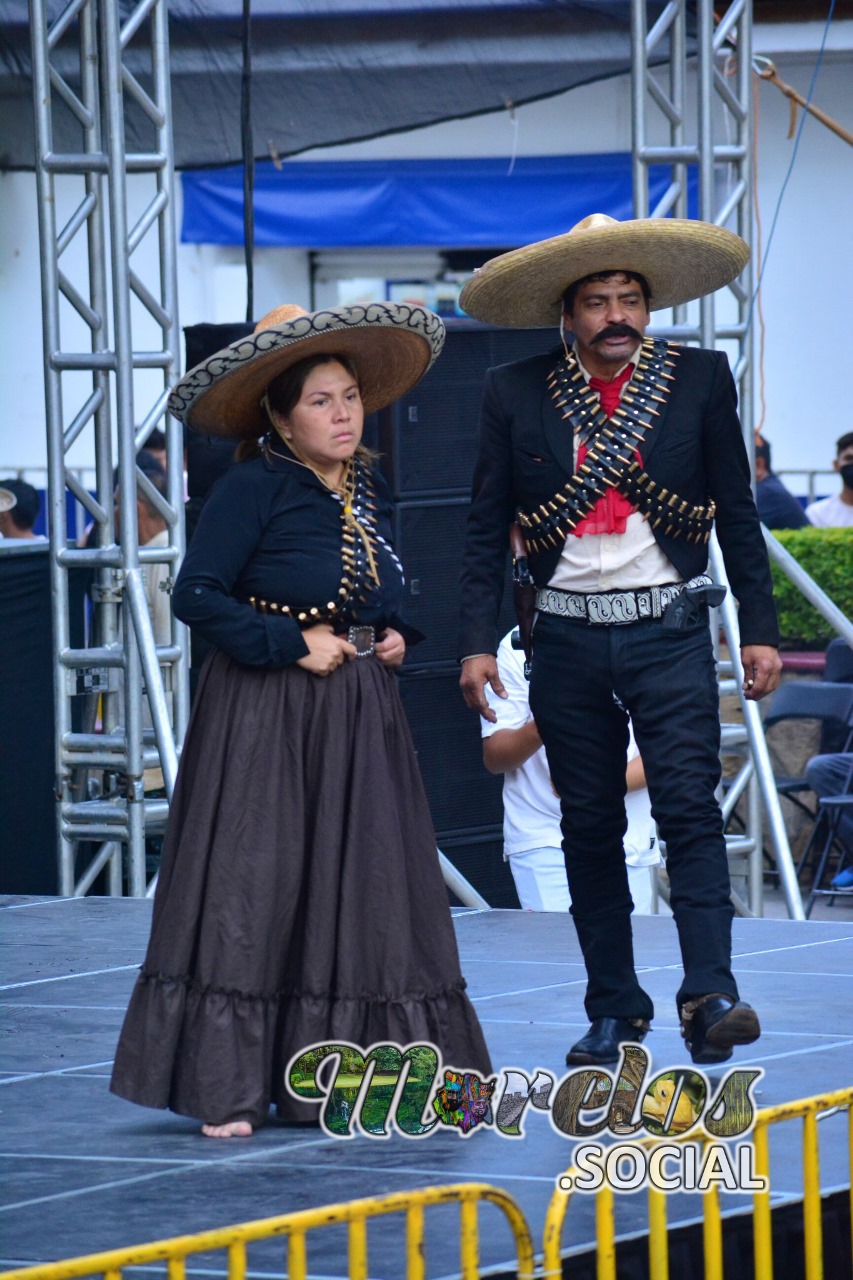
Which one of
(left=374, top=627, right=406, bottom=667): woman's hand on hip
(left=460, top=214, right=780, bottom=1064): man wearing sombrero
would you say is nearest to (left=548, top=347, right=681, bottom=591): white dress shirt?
(left=460, top=214, right=780, bottom=1064): man wearing sombrero

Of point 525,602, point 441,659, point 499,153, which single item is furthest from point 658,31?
point 499,153

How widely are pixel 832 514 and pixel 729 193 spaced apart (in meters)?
4.85

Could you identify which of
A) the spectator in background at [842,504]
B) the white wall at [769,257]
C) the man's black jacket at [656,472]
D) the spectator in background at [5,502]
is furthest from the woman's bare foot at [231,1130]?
the white wall at [769,257]

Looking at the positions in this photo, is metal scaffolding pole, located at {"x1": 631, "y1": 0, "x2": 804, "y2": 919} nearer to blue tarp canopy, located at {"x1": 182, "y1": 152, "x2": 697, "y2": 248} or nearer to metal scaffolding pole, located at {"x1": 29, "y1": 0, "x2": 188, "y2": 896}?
metal scaffolding pole, located at {"x1": 29, "y1": 0, "x2": 188, "y2": 896}

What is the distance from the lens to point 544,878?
5977 millimetres

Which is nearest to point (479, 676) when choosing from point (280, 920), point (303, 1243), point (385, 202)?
point (280, 920)

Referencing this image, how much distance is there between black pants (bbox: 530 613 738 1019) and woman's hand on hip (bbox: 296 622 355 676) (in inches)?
Result: 19.7

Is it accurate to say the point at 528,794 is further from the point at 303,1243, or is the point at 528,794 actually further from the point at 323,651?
the point at 303,1243

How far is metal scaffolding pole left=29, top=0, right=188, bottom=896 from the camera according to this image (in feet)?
22.0

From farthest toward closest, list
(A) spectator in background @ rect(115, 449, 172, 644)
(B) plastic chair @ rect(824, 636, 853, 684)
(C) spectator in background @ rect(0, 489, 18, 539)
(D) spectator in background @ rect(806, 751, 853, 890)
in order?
1. (C) spectator in background @ rect(0, 489, 18, 539)
2. (B) plastic chair @ rect(824, 636, 853, 684)
3. (D) spectator in background @ rect(806, 751, 853, 890)
4. (A) spectator in background @ rect(115, 449, 172, 644)

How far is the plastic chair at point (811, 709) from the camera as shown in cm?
909

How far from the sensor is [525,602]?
436cm

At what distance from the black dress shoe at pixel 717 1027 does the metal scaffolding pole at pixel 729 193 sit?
9.24 feet

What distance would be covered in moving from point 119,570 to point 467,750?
4.49ft
